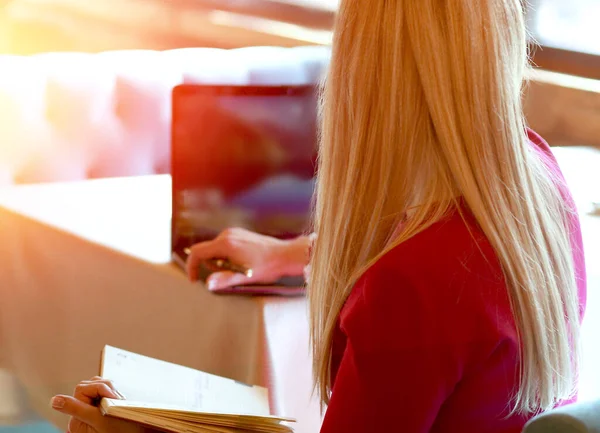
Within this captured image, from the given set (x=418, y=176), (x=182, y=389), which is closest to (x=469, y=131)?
(x=418, y=176)

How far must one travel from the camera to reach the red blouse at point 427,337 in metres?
0.72

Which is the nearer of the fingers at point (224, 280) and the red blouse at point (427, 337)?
the red blouse at point (427, 337)

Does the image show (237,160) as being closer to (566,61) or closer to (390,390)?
(390,390)

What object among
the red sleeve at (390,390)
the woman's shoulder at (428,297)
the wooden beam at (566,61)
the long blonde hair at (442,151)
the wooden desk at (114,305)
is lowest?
the wooden desk at (114,305)

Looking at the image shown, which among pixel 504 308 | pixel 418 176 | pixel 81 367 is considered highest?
pixel 418 176

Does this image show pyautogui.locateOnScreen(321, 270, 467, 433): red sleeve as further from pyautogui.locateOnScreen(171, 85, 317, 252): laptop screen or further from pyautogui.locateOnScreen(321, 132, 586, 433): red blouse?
pyautogui.locateOnScreen(171, 85, 317, 252): laptop screen

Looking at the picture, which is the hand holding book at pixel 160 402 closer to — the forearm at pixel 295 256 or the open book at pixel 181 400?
the open book at pixel 181 400

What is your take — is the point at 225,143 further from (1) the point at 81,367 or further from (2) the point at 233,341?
(1) the point at 81,367

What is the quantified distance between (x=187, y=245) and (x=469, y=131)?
0.79 meters

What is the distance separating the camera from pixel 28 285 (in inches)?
75.0

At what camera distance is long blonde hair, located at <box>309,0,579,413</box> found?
762mm

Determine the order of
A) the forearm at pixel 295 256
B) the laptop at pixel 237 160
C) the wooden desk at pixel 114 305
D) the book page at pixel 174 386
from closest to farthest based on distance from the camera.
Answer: the book page at pixel 174 386 < the wooden desk at pixel 114 305 < the forearm at pixel 295 256 < the laptop at pixel 237 160

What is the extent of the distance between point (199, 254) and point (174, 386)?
0.34 m

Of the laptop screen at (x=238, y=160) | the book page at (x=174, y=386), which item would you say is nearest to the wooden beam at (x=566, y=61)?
the laptop screen at (x=238, y=160)
